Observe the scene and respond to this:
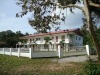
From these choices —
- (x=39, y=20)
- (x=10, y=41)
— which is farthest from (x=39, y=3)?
(x=10, y=41)

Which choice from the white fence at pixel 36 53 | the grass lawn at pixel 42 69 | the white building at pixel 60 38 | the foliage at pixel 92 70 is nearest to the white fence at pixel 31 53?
the white fence at pixel 36 53

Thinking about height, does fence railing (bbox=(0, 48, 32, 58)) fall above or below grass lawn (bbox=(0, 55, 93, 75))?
above

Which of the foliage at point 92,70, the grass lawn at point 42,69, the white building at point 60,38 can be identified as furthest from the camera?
the white building at point 60,38

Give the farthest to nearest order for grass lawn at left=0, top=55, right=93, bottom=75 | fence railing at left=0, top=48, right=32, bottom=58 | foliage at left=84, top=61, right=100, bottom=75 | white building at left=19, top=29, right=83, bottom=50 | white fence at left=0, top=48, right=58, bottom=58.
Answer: white building at left=19, top=29, right=83, bottom=50
fence railing at left=0, top=48, right=32, bottom=58
white fence at left=0, top=48, right=58, bottom=58
grass lawn at left=0, top=55, right=93, bottom=75
foliage at left=84, top=61, right=100, bottom=75

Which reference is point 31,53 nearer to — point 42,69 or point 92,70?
point 42,69

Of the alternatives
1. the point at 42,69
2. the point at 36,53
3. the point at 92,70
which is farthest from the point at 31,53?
the point at 92,70

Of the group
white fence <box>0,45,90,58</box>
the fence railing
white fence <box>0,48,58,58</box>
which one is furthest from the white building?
white fence <box>0,48,58,58</box>

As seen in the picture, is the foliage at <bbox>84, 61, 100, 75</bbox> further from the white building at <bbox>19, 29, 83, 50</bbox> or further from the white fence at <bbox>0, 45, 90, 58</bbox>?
the white building at <bbox>19, 29, 83, 50</bbox>

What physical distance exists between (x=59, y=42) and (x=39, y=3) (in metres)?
42.8

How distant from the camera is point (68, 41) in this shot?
61.7 meters

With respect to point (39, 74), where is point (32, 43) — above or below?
above

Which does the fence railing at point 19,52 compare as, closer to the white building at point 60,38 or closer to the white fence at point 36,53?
the white fence at point 36,53

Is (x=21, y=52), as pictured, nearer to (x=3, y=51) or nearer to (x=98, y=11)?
(x=3, y=51)

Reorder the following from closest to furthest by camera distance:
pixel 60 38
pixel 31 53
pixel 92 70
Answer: pixel 92 70 → pixel 31 53 → pixel 60 38
